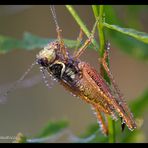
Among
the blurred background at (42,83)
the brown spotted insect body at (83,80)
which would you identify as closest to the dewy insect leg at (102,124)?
the brown spotted insect body at (83,80)

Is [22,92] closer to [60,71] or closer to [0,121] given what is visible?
[0,121]

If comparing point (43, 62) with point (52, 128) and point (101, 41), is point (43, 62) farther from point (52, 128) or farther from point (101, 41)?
point (52, 128)

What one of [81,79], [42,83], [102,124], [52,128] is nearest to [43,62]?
[81,79]

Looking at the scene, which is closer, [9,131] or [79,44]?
[79,44]

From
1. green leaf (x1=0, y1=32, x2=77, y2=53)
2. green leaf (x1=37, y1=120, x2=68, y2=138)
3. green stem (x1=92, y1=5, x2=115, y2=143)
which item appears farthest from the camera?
green leaf (x1=37, y1=120, x2=68, y2=138)

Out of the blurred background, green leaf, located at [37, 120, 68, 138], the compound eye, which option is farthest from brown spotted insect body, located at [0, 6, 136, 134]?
the blurred background

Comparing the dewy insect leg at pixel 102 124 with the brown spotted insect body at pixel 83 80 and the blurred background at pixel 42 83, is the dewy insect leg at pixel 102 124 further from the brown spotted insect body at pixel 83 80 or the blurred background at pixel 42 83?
the blurred background at pixel 42 83

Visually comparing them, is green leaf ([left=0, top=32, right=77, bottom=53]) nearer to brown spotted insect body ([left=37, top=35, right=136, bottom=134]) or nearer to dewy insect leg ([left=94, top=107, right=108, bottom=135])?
brown spotted insect body ([left=37, top=35, right=136, bottom=134])

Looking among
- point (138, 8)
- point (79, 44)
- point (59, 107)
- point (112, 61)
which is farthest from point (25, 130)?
point (79, 44)
